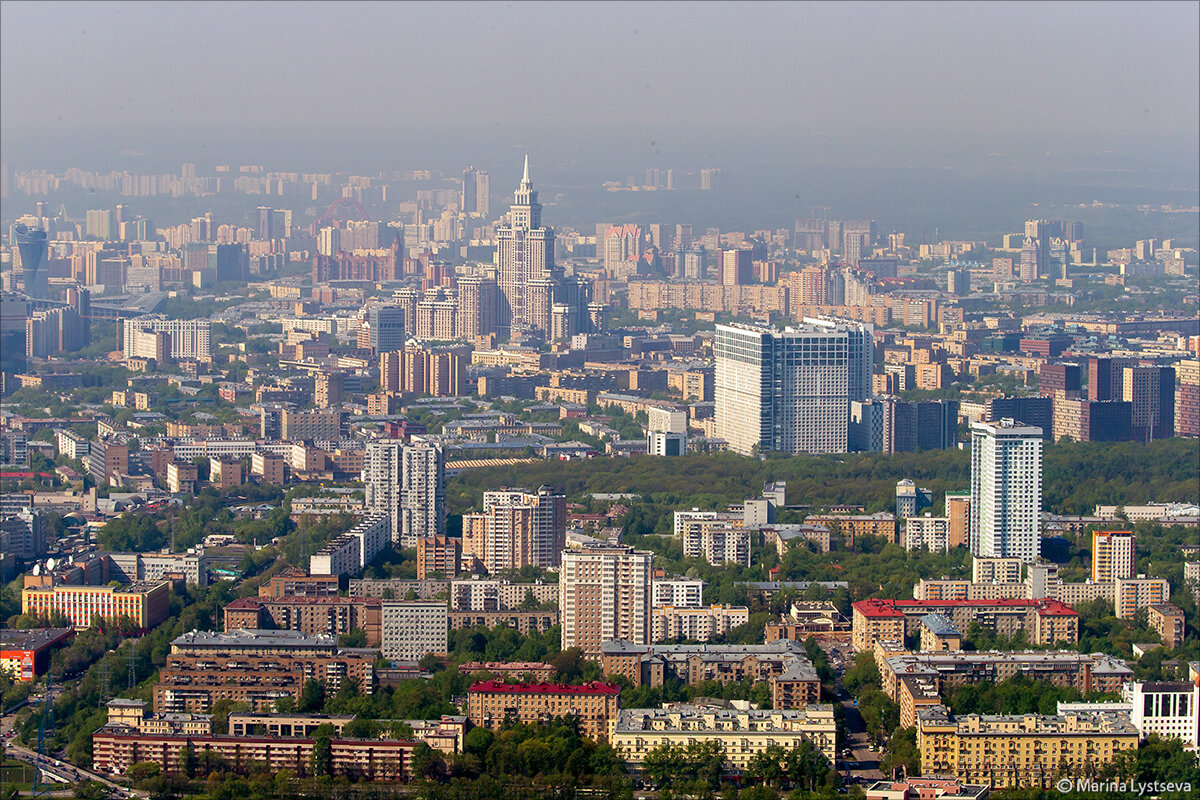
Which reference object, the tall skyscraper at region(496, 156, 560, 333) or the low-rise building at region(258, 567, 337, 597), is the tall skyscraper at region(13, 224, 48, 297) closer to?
the tall skyscraper at region(496, 156, 560, 333)

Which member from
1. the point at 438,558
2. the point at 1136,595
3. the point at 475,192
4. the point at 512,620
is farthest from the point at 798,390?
the point at 475,192

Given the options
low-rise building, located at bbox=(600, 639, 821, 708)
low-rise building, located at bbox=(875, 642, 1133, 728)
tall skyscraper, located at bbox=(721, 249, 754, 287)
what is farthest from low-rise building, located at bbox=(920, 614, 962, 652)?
tall skyscraper, located at bbox=(721, 249, 754, 287)

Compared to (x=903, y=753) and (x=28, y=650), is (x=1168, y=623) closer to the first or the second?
(x=903, y=753)

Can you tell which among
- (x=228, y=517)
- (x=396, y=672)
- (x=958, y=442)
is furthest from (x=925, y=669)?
(x=958, y=442)

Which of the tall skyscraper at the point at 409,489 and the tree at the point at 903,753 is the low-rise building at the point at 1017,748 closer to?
the tree at the point at 903,753

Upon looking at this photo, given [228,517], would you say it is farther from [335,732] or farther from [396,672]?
[335,732]
